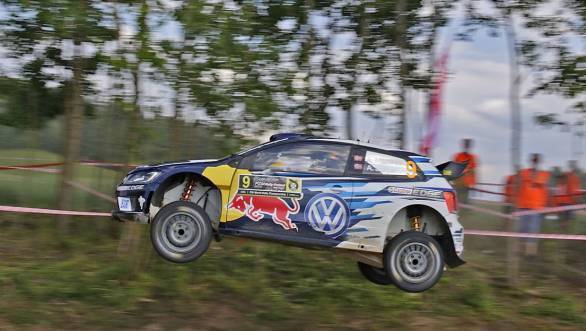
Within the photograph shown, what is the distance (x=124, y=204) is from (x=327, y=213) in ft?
7.96

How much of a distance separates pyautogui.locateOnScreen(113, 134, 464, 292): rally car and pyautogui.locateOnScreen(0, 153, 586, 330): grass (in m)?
2.34

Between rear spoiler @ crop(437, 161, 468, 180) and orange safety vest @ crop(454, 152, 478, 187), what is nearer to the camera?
rear spoiler @ crop(437, 161, 468, 180)

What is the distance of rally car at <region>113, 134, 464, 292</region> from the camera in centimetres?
842

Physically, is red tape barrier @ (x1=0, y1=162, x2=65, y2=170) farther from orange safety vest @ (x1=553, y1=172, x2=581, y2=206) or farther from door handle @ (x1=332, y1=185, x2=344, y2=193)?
orange safety vest @ (x1=553, y1=172, x2=581, y2=206)

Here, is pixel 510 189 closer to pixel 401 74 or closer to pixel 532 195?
pixel 532 195

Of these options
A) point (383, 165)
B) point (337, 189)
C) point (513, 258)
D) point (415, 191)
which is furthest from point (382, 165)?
point (513, 258)

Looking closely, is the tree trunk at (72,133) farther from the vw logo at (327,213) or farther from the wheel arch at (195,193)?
the vw logo at (327,213)

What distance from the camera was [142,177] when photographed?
8.55 meters

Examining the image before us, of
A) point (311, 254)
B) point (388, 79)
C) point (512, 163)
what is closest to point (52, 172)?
point (311, 254)

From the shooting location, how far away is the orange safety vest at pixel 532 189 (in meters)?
11.9

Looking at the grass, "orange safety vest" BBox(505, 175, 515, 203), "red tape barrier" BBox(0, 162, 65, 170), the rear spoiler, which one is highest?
the rear spoiler

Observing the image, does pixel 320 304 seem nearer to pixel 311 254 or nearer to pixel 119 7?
pixel 311 254

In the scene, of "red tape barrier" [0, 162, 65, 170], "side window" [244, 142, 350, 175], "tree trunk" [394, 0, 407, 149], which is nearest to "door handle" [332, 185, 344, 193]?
"side window" [244, 142, 350, 175]

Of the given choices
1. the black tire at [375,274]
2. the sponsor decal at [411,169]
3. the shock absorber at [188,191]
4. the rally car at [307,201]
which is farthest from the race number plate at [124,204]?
the black tire at [375,274]
